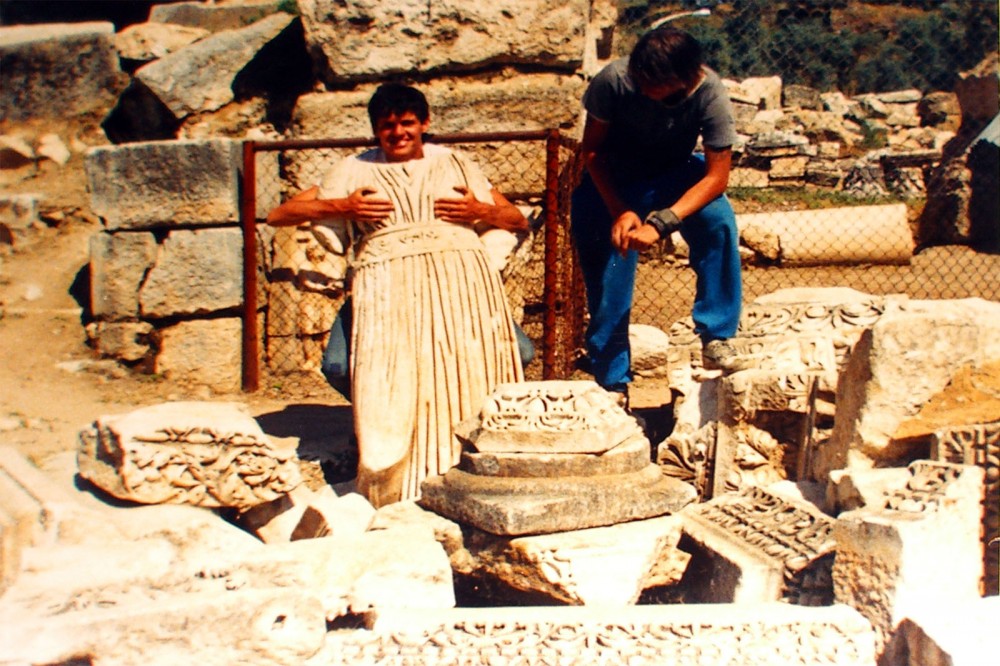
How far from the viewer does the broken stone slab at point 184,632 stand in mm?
2611

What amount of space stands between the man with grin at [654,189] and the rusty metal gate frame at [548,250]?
1026 millimetres

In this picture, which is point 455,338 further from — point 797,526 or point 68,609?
point 68,609

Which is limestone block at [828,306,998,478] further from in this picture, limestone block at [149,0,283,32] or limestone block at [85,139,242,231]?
limestone block at [149,0,283,32]

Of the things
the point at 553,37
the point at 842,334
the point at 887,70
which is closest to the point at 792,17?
the point at 887,70

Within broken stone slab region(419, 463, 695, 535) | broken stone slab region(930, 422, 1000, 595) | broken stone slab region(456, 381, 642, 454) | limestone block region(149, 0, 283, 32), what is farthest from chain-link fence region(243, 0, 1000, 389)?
broken stone slab region(930, 422, 1000, 595)

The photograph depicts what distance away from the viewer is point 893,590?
3021 millimetres

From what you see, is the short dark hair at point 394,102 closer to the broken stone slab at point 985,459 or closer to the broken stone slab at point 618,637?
the broken stone slab at point 618,637

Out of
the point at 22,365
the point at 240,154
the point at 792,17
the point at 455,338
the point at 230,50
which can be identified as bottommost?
the point at 22,365

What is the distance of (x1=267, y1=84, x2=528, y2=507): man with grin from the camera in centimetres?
430

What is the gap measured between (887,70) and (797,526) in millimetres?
19011

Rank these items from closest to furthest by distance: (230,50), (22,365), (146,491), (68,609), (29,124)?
(68,609) → (146,491) → (22,365) → (230,50) → (29,124)

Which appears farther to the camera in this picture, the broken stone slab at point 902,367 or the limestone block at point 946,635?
the broken stone slab at point 902,367

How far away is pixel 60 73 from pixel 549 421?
564cm

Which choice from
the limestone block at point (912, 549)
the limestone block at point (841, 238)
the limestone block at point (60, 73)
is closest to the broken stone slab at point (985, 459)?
the limestone block at point (912, 549)
